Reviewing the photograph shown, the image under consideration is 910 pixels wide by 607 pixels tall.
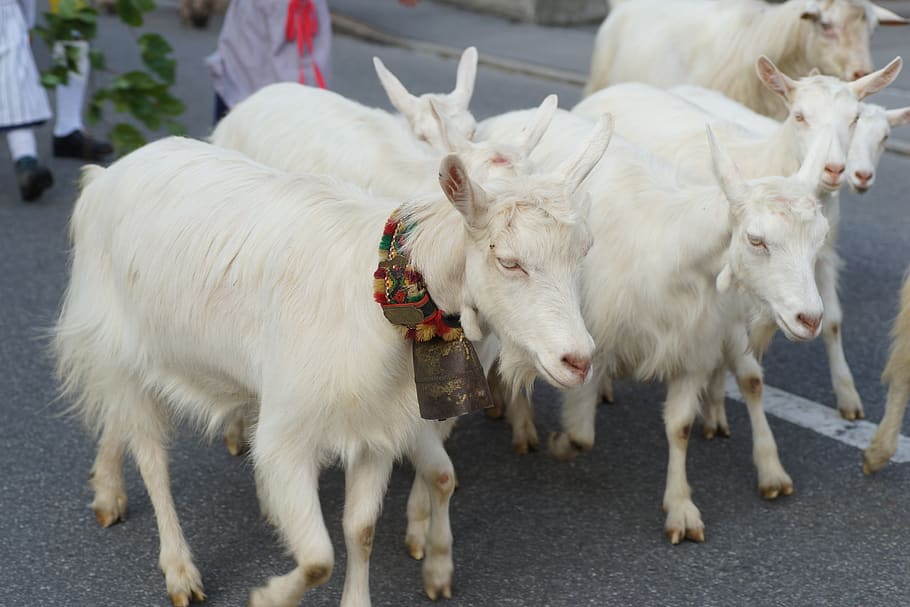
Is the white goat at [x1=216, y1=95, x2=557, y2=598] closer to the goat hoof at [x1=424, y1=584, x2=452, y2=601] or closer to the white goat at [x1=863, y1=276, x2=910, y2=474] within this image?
the goat hoof at [x1=424, y1=584, x2=452, y2=601]

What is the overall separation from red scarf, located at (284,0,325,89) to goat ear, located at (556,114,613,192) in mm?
3434

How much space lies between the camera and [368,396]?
336 centimetres

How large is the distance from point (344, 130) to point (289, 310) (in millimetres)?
1661

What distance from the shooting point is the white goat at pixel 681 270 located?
12.5 feet

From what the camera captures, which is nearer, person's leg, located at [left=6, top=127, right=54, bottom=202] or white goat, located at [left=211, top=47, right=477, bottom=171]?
white goat, located at [left=211, top=47, right=477, bottom=171]

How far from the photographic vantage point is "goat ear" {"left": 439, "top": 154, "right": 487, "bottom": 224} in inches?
116

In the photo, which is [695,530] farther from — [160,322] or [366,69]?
[366,69]

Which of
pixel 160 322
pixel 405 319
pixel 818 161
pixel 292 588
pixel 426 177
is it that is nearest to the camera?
pixel 405 319

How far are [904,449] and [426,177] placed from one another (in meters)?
2.04

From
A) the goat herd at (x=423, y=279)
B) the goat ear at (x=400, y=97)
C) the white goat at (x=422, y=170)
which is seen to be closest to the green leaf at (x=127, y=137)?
the goat herd at (x=423, y=279)

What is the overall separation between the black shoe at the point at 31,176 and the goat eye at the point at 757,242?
17.9 ft

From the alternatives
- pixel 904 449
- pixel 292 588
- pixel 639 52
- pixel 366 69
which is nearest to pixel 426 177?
pixel 292 588

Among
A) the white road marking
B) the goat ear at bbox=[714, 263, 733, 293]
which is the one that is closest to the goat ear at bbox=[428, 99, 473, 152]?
the goat ear at bbox=[714, 263, 733, 293]

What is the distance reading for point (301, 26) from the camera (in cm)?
648
